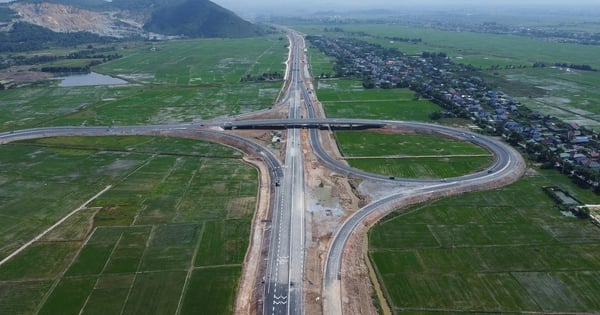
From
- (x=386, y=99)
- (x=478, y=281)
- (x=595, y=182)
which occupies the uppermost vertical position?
(x=386, y=99)

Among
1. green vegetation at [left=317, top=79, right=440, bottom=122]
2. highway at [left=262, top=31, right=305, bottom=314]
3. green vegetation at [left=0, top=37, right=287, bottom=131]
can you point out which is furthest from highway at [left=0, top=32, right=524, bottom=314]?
green vegetation at [left=0, top=37, right=287, bottom=131]

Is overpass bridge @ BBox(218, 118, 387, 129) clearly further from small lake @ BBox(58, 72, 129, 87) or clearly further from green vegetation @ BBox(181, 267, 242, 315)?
small lake @ BBox(58, 72, 129, 87)

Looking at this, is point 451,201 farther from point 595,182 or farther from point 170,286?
point 170,286

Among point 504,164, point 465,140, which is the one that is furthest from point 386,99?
point 504,164

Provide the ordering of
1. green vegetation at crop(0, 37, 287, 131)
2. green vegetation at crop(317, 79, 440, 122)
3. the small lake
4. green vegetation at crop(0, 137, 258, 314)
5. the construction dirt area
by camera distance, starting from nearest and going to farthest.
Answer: the construction dirt area, green vegetation at crop(0, 137, 258, 314), green vegetation at crop(0, 37, 287, 131), green vegetation at crop(317, 79, 440, 122), the small lake

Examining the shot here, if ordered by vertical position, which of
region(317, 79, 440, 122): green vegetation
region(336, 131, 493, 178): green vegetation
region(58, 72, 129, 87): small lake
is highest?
region(58, 72, 129, 87): small lake

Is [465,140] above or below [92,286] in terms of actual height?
above

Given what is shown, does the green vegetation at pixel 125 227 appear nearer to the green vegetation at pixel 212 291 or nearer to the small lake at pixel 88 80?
the green vegetation at pixel 212 291
